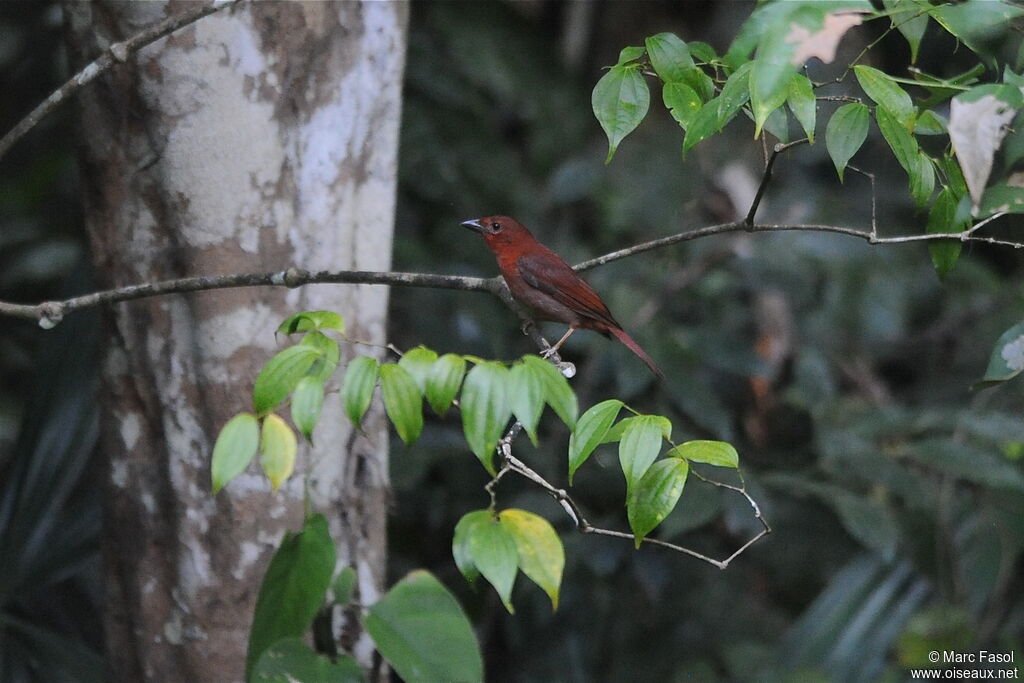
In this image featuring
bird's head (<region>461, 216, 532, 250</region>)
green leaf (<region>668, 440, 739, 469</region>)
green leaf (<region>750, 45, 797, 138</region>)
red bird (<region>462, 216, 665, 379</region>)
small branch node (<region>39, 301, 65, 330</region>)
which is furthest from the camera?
bird's head (<region>461, 216, 532, 250</region>)

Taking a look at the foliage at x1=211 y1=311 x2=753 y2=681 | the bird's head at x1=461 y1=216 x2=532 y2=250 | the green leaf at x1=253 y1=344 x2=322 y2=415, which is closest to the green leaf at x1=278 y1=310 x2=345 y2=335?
the foliage at x1=211 y1=311 x2=753 y2=681

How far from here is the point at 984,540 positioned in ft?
11.8

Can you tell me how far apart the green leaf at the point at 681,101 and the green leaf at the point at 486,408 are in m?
0.59

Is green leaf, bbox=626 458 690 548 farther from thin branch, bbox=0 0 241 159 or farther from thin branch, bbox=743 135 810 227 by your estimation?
thin branch, bbox=0 0 241 159

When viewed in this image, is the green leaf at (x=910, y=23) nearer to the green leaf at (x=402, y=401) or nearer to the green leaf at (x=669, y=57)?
the green leaf at (x=669, y=57)

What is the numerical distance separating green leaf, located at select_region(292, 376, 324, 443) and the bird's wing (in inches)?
60.5

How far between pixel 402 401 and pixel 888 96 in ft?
3.15

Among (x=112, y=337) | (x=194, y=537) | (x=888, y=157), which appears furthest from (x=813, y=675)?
(x=888, y=157)

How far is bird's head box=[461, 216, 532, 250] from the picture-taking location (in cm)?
317

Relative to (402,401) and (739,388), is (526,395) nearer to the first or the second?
(402,401)

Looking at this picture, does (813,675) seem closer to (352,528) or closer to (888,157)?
(352,528)

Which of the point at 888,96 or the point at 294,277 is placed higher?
the point at 888,96

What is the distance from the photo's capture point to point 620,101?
1693mm

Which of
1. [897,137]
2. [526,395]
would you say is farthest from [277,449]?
[897,137]
